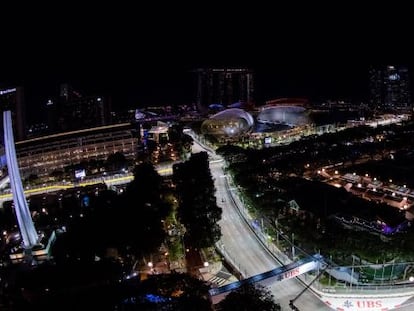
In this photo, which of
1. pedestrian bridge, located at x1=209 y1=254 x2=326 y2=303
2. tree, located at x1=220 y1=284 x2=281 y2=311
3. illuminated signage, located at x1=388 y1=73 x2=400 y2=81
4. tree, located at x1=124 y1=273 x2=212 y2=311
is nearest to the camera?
tree, located at x1=124 y1=273 x2=212 y2=311

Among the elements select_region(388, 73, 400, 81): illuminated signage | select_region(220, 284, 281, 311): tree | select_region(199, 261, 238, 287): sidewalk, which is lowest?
select_region(199, 261, 238, 287): sidewalk

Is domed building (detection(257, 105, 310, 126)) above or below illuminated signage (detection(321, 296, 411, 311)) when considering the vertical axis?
above

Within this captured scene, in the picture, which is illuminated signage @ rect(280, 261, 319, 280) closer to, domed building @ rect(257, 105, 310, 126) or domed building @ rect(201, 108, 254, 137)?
domed building @ rect(201, 108, 254, 137)

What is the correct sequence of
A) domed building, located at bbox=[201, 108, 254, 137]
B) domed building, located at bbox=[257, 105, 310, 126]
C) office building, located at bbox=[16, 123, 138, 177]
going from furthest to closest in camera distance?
domed building, located at bbox=[257, 105, 310, 126]
domed building, located at bbox=[201, 108, 254, 137]
office building, located at bbox=[16, 123, 138, 177]

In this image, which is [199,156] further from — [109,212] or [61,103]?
[61,103]

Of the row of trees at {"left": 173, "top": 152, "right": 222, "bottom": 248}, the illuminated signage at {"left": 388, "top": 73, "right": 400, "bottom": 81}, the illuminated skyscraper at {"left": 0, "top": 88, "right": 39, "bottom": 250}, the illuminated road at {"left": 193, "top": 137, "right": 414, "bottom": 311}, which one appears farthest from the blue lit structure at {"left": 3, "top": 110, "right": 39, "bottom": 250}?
the illuminated signage at {"left": 388, "top": 73, "right": 400, "bottom": 81}

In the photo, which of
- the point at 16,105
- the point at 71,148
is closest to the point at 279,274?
the point at 71,148

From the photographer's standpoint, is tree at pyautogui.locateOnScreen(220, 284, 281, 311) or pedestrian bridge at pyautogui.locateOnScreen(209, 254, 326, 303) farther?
pedestrian bridge at pyautogui.locateOnScreen(209, 254, 326, 303)
